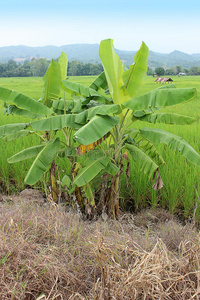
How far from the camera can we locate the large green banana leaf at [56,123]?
2123mm

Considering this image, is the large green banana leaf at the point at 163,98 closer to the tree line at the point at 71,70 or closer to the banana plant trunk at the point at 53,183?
the banana plant trunk at the point at 53,183

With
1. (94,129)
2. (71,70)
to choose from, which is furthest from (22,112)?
(71,70)

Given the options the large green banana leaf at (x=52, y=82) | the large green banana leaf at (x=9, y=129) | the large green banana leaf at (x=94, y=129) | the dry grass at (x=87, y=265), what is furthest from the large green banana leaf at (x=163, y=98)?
the large green banana leaf at (x=9, y=129)

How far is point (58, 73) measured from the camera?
8.17ft

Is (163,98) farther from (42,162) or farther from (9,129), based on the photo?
(9,129)

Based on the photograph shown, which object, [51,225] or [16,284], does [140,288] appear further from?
[51,225]

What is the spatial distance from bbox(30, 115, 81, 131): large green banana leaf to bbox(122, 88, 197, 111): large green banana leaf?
0.45m

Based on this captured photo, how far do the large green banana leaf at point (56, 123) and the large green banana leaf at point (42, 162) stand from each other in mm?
234

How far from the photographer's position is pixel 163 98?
6.58ft

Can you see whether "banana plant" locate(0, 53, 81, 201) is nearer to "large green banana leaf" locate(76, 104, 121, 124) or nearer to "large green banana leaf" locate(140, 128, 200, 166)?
"large green banana leaf" locate(76, 104, 121, 124)

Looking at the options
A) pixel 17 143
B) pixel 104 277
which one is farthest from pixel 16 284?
pixel 17 143

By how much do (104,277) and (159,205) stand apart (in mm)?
1670

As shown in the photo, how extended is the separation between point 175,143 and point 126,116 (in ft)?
1.85

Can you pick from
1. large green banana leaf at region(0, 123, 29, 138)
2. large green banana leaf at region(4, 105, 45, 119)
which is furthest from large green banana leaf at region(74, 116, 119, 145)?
large green banana leaf at region(0, 123, 29, 138)
